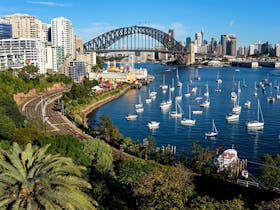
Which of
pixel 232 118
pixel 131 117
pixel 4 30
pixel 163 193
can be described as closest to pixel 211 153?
pixel 232 118

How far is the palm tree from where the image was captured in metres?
3.73

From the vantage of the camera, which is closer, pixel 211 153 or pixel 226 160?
pixel 226 160

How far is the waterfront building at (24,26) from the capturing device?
50.9 meters

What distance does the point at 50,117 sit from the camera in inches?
673

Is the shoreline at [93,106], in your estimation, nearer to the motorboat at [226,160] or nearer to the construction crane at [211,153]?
the construction crane at [211,153]

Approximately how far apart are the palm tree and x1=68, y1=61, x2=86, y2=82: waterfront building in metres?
30.8

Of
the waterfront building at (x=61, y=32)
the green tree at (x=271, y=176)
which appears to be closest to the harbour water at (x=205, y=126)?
the green tree at (x=271, y=176)

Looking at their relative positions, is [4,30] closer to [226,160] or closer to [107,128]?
[107,128]

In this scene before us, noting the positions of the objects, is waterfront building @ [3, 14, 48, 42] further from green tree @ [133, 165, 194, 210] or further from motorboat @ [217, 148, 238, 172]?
green tree @ [133, 165, 194, 210]

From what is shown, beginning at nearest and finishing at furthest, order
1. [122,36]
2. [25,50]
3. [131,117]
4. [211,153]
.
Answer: [211,153]
[131,117]
[25,50]
[122,36]

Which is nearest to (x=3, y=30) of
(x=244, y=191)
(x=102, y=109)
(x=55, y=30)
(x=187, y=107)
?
(x=55, y=30)

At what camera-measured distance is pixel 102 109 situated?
22719 millimetres

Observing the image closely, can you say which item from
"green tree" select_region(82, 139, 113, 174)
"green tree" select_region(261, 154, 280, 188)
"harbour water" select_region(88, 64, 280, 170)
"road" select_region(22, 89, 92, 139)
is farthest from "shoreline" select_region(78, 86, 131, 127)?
"green tree" select_region(261, 154, 280, 188)

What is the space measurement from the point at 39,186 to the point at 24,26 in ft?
168
